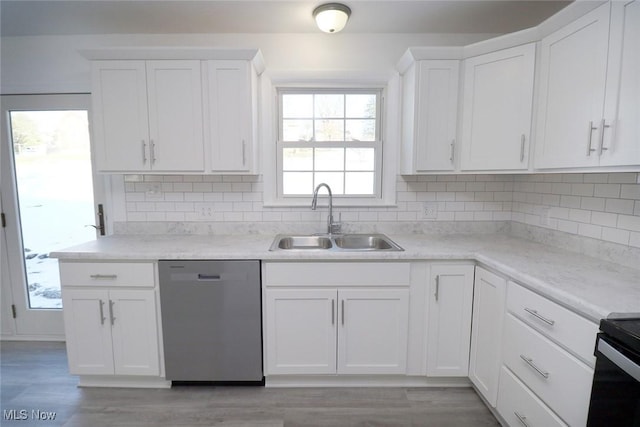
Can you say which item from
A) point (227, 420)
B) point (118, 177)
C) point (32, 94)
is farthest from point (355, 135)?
point (32, 94)

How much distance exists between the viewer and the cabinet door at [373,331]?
1.84m

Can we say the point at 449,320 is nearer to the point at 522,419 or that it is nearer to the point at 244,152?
the point at 522,419

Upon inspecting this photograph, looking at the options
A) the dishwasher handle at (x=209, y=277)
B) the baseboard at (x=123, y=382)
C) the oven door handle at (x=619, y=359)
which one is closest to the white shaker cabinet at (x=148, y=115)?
the dishwasher handle at (x=209, y=277)

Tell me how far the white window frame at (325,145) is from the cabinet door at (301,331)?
84 cm

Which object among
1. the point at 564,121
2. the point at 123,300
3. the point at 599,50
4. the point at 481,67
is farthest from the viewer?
the point at 481,67

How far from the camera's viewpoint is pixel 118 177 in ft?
7.75

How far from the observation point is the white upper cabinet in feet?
6.63

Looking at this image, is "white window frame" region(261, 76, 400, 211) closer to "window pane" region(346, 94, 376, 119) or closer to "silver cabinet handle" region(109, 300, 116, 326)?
"window pane" region(346, 94, 376, 119)

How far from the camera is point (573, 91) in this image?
1.52m

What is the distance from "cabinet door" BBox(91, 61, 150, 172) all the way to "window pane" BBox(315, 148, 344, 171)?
4.29 ft

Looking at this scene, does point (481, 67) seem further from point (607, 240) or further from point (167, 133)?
point (167, 133)

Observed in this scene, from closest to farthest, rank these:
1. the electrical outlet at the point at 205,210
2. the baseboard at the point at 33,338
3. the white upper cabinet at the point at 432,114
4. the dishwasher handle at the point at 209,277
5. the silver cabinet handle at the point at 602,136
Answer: the silver cabinet handle at the point at 602,136, the dishwasher handle at the point at 209,277, the white upper cabinet at the point at 432,114, the electrical outlet at the point at 205,210, the baseboard at the point at 33,338

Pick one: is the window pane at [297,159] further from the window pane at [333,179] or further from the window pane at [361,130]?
the window pane at [361,130]

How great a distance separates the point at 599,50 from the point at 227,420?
277 centimetres
